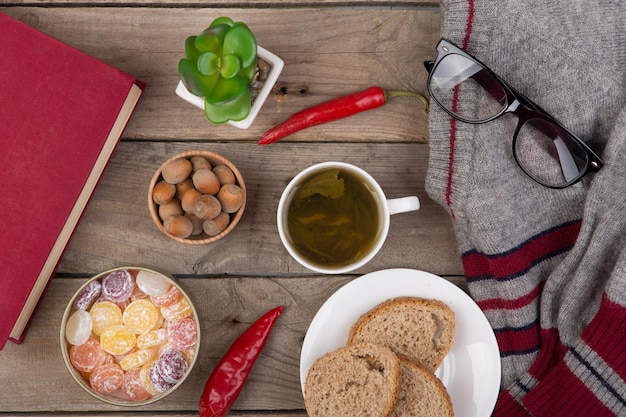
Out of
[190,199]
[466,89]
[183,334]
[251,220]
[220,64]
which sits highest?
[220,64]

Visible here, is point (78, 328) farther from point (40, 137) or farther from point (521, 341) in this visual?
point (521, 341)

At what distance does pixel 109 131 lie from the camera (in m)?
1.05

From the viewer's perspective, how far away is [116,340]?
1067 millimetres

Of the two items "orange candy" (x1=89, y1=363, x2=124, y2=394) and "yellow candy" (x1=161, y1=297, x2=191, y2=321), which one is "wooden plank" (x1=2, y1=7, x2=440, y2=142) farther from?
"orange candy" (x1=89, y1=363, x2=124, y2=394)

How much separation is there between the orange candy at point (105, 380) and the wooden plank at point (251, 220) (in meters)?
0.19

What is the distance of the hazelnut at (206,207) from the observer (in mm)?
994

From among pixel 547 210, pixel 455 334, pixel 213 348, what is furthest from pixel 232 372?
pixel 547 210

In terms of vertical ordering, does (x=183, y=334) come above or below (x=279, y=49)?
below

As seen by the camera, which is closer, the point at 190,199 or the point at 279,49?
the point at 190,199

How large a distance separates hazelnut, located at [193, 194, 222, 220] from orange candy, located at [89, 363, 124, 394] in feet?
1.08

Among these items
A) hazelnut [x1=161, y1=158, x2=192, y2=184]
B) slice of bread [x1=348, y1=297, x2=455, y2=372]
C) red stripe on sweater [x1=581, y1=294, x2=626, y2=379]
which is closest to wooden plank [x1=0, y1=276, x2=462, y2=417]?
slice of bread [x1=348, y1=297, x2=455, y2=372]

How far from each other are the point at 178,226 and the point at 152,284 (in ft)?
0.42

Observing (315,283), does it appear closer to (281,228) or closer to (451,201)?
(281,228)

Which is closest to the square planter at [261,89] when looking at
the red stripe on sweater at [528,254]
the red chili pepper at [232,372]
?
the red chili pepper at [232,372]
